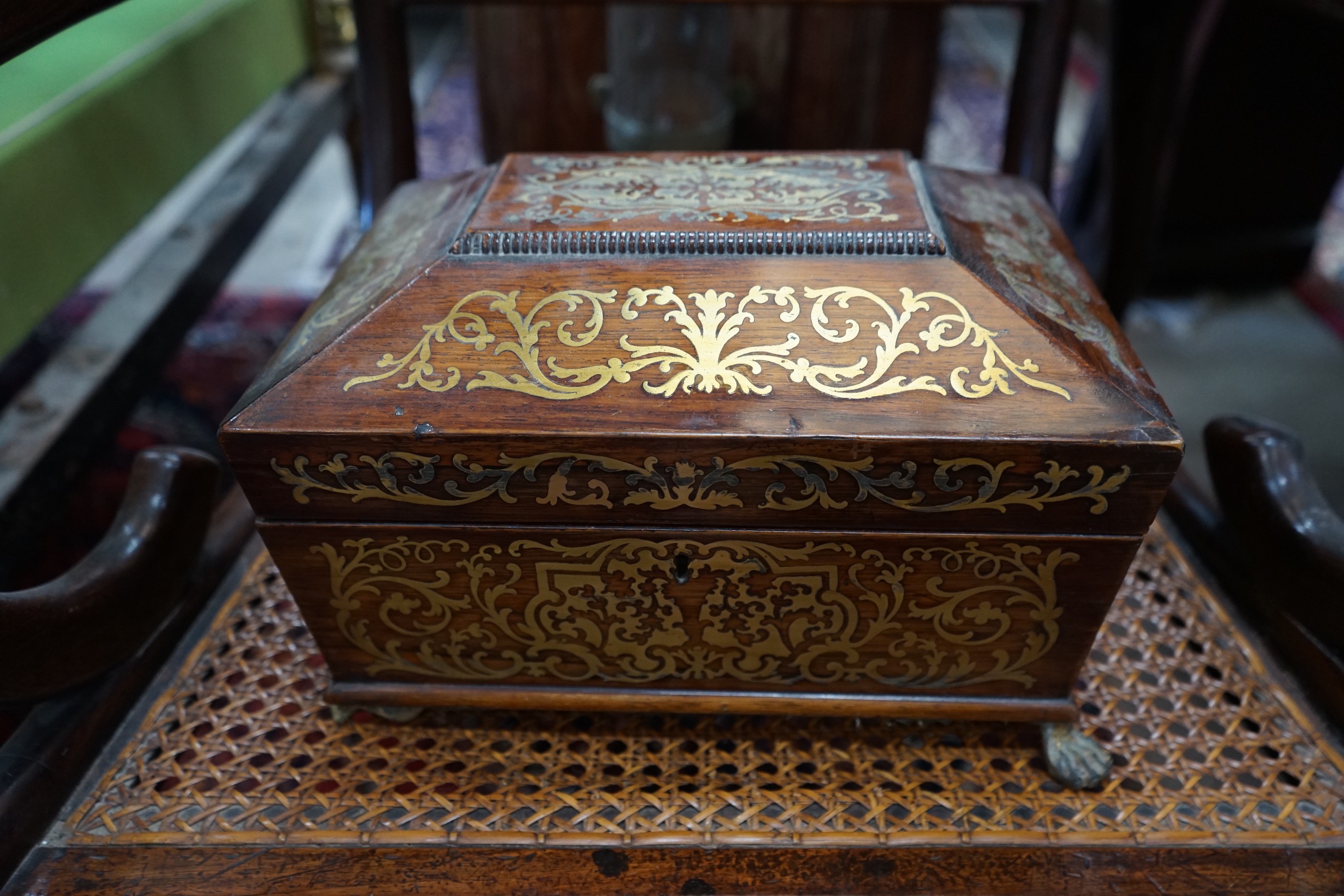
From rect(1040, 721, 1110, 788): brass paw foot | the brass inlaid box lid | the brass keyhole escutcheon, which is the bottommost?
rect(1040, 721, 1110, 788): brass paw foot

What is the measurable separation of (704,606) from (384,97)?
39.6 inches

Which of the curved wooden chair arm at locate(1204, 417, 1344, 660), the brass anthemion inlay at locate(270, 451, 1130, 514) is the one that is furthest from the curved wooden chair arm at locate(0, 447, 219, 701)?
the curved wooden chair arm at locate(1204, 417, 1344, 660)

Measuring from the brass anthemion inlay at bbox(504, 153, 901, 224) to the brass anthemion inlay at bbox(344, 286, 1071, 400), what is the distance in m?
0.12

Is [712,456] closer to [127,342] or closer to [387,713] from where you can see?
[387,713]

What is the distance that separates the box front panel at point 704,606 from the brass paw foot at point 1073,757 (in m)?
0.04

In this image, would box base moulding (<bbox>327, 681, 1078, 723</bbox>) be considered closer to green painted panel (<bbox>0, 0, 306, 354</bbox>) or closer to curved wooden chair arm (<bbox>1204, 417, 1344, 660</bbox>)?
curved wooden chair arm (<bbox>1204, 417, 1344, 660</bbox>)

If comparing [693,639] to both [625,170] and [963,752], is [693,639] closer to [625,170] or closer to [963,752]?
[963,752]

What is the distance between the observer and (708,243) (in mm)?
908

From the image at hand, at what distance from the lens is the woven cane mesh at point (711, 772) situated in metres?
0.92

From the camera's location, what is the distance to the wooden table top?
89 cm

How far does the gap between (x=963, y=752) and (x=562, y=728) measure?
440 mm

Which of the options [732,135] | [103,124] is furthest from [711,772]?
[732,135]

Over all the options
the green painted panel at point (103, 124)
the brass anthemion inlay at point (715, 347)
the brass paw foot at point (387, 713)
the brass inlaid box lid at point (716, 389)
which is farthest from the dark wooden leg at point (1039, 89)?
the green painted panel at point (103, 124)

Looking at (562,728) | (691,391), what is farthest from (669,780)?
(691,391)
